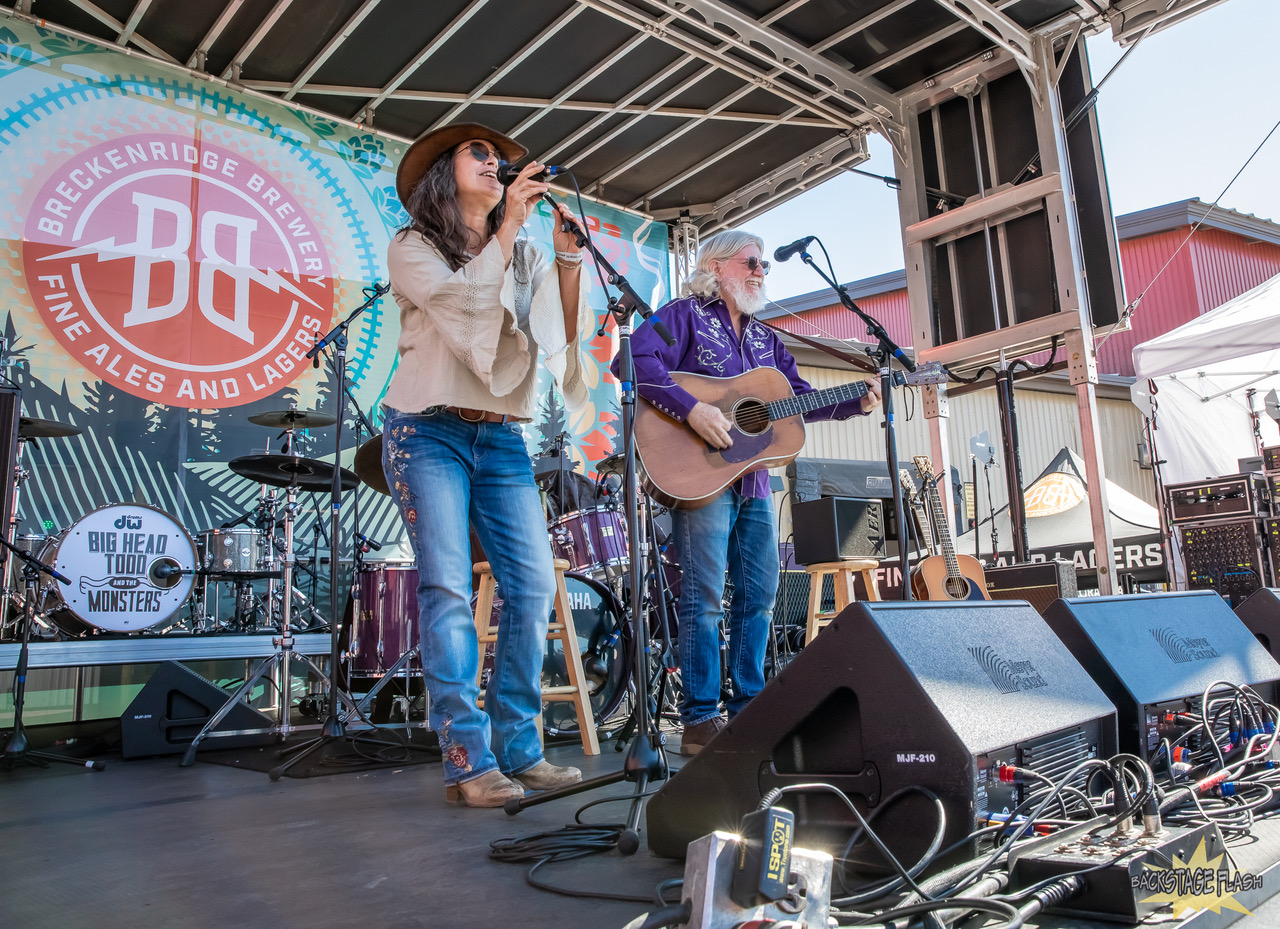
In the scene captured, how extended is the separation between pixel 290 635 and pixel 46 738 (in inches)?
64.1

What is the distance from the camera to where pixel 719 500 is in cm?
296

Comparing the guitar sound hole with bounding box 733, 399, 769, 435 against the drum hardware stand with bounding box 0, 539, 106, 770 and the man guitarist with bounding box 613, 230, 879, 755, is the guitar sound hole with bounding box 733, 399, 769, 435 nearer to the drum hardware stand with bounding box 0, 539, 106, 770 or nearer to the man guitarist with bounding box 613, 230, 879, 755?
the man guitarist with bounding box 613, 230, 879, 755

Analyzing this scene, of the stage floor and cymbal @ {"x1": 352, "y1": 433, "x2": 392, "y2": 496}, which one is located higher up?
cymbal @ {"x1": 352, "y1": 433, "x2": 392, "y2": 496}

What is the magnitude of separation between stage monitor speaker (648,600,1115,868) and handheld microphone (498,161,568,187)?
132 centimetres

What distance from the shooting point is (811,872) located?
99 centimetres

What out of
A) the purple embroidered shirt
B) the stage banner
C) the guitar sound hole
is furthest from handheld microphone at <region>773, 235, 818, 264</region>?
the stage banner

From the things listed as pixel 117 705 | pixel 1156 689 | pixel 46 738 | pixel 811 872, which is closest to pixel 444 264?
pixel 811 872

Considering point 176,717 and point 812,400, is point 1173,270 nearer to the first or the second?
point 812,400

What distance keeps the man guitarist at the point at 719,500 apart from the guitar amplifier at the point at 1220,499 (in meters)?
3.50

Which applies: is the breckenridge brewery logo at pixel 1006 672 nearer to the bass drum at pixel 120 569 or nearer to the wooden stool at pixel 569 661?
the wooden stool at pixel 569 661

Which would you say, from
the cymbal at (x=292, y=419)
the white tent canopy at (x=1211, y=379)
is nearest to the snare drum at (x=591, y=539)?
the cymbal at (x=292, y=419)

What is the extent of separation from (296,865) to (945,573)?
13.1 ft

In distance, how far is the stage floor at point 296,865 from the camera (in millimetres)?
1354

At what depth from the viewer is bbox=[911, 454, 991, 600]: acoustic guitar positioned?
4.80 m
